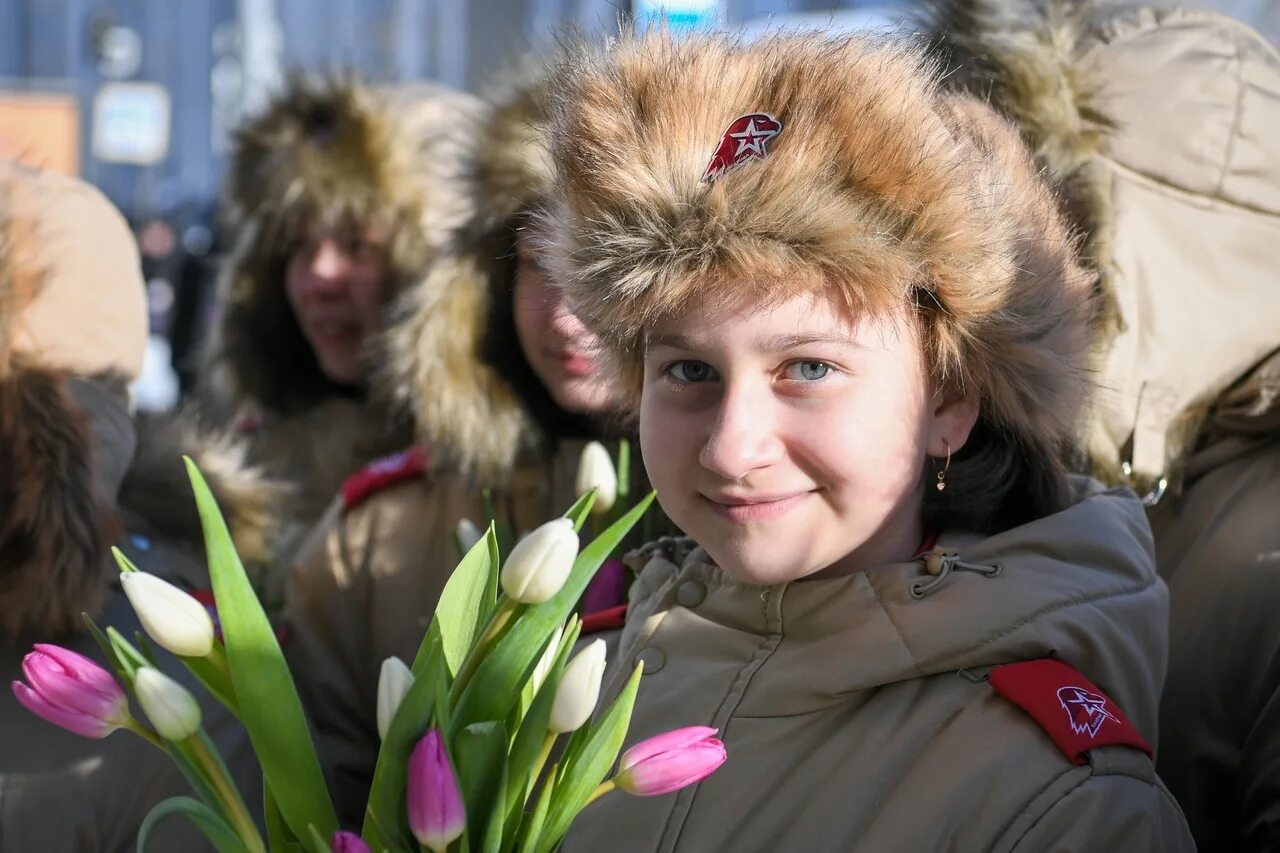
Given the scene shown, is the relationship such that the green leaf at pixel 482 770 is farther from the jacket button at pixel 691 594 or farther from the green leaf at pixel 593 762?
the jacket button at pixel 691 594

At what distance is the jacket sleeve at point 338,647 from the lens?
2.12 metres

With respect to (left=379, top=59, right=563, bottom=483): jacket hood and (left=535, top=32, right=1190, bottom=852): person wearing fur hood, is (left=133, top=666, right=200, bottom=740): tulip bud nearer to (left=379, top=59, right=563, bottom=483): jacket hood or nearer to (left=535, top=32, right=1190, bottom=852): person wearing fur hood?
(left=535, top=32, right=1190, bottom=852): person wearing fur hood

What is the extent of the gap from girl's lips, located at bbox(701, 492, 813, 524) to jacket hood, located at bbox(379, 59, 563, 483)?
3.24 ft

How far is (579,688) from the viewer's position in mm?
1149

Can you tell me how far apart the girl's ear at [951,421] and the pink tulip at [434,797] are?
603 mm

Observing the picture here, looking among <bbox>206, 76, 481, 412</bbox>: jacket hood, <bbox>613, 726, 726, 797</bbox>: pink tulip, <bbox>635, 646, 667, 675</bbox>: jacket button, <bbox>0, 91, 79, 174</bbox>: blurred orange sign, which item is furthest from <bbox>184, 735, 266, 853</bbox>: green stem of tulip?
<bbox>0, 91, 79, 174</bbox>: blurred orange sign

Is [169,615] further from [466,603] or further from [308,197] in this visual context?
[308,197]

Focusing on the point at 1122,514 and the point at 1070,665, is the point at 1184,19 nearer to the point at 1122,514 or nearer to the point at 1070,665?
the point at 1122,514

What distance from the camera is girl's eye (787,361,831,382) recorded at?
1.28 metres

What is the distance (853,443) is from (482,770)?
45 cm

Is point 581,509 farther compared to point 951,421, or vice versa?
point 951,421

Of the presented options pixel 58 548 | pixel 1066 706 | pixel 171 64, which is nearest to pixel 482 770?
pixel 1066 706

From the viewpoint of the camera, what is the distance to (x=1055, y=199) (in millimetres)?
1546

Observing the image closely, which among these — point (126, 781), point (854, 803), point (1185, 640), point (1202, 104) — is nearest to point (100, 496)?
point (126, 781)
